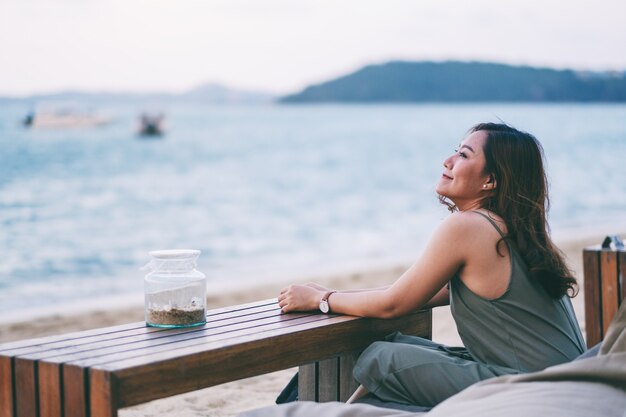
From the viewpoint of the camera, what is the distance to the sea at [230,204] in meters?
14.3

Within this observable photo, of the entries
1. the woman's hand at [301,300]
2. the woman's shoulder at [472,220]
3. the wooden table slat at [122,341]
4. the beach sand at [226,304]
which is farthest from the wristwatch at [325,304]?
the beach sand at [226,304]

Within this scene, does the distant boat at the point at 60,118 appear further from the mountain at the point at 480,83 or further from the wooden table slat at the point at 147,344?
the wooden table slat at the point at 147,344

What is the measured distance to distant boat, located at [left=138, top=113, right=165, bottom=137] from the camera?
6881cm

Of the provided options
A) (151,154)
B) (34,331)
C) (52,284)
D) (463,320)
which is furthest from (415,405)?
(151,154)

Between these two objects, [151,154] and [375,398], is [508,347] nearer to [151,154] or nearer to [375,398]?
[375,398]

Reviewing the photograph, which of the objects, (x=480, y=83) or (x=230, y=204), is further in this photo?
(x=480, y=83)

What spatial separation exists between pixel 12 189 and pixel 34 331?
2832 cm

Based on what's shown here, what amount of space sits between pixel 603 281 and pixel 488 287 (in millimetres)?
2170

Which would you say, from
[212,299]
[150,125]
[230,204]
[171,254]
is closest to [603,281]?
[171,254]

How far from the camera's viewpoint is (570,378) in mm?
2328

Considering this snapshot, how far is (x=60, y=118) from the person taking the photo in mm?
74562

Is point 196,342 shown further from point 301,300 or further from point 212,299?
point 212,299

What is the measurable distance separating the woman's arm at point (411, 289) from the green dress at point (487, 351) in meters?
0.11

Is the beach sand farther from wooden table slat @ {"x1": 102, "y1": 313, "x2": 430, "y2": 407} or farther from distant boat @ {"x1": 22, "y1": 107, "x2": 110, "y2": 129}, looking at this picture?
distant boat @ {"x1": 22, "y1": 107, "x2": 110, "y2": 129}
